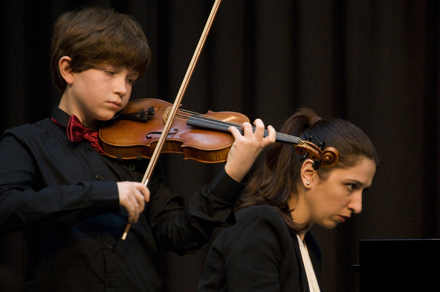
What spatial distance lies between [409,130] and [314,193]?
98cm

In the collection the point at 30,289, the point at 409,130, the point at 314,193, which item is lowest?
the point at 30,289

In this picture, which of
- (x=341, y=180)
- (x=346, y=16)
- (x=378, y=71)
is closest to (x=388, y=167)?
(x=378, y=71)

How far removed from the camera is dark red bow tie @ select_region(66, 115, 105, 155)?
3.48ft

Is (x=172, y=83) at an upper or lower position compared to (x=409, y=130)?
upper

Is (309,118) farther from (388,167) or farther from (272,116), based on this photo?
(388,167)

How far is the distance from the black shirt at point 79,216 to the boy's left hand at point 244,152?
0.02 meters

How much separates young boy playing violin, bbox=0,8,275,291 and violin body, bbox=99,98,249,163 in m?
0.04

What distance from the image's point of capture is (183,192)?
2.04 metres

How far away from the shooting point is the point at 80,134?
107 centimetres

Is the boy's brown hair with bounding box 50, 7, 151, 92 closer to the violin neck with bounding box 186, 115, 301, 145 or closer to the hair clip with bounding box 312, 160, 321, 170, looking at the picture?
the violin neck with bounding box 186, 115, 301, 145

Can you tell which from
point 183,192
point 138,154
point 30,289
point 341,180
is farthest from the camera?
point 183,192

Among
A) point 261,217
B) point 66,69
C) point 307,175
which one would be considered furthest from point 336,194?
point 66,69

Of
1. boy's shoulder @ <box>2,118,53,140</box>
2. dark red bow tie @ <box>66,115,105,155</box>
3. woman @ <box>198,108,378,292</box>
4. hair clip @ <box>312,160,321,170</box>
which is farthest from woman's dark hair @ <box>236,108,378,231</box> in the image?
boy's shoulder @ <box>2,118,53,140</box>

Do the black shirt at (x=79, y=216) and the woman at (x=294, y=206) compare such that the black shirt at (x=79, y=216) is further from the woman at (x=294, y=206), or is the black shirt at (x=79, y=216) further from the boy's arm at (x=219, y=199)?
the woman at (x=294, y=206)
